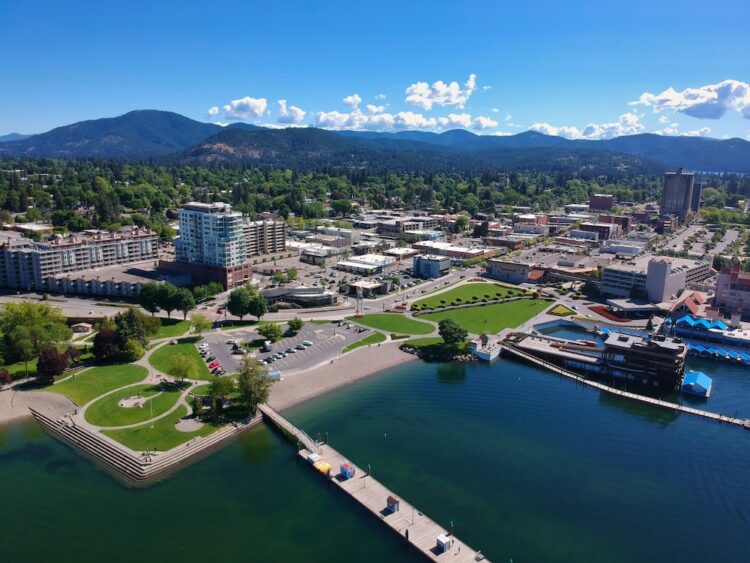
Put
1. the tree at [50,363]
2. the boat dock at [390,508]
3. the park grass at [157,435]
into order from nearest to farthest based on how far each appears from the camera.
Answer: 1. the boat dock at [390,508]
2. the park grass at [157,435]
3. the tree at [50,363]

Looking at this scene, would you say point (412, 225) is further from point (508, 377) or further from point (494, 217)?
point (508, 377)

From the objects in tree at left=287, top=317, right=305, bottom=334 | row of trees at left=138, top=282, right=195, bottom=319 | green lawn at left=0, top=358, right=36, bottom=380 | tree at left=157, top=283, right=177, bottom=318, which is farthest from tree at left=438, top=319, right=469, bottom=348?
green lawn at left=0, top=358, right=36, bottom=380

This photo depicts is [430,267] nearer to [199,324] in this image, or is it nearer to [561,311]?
[561,311]

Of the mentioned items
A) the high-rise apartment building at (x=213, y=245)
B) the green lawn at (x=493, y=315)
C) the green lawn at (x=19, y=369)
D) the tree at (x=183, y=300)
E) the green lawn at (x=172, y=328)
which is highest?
the high-rise apartment building at (x=213, y=245)

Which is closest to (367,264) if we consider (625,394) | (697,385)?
(625,394)

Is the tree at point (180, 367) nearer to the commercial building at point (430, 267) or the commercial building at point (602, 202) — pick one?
the commercial building at point (430, 267)

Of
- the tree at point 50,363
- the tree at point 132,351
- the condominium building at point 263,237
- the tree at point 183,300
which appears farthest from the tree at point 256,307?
the condominium building at point 263,237
